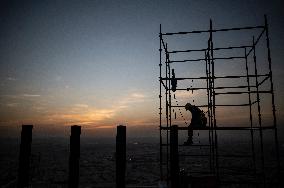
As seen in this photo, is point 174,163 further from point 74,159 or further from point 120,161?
point 74,159

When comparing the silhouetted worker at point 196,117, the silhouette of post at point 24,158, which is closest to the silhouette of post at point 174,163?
the silhouetted worker at point 196,117

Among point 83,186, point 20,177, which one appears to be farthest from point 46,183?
point 20,177

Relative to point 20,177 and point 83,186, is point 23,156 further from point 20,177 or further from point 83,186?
point 83,186

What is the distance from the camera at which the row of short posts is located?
644cm

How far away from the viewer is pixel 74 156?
278 inches

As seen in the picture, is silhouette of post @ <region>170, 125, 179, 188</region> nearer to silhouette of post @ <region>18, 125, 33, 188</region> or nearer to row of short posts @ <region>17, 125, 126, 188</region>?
row of short posts @ <region>17, 125, 126, 188</region>

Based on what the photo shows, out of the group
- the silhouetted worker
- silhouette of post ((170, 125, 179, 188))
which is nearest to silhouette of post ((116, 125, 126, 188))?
silhouette of post ((170, 125, 179, 188))

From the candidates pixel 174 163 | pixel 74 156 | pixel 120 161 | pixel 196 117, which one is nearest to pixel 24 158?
pixel 74 156

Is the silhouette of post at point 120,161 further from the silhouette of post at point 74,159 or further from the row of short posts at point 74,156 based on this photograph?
the silhouette of post at point 74,159

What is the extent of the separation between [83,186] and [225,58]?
745 inches

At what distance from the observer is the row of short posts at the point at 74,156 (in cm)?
644

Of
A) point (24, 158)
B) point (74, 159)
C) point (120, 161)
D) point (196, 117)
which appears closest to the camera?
point (120, 161)

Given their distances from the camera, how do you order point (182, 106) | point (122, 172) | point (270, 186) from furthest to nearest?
point (270, 186) < point (182, 106) < point (122, 172)

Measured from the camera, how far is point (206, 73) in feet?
34.8
